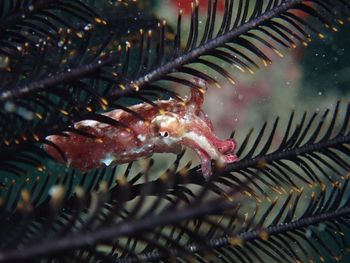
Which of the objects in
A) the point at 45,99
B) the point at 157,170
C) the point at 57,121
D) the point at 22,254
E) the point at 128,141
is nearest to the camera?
the point at 22,254

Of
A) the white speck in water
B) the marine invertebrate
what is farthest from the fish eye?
the white speck in water

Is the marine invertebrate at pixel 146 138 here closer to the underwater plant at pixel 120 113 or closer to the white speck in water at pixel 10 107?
the underwater plant at pixel 120 113

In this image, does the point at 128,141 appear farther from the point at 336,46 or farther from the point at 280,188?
the point at 336,46

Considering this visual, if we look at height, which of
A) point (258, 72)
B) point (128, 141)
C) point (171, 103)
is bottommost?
point (128, 141)

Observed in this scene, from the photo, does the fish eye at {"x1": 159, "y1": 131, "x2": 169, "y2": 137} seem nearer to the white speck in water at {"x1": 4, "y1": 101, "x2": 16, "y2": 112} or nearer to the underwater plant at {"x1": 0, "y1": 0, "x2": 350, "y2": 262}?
the underwater plant at {"x1": 0, "y1": 0, "x2": 350, "y2": 262}

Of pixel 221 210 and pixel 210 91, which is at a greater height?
pixel 210 91

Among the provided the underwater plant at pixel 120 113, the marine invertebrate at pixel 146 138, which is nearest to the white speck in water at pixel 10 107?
the underwater plant at pixel 120 113

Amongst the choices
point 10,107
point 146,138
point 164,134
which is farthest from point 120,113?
point 10,107

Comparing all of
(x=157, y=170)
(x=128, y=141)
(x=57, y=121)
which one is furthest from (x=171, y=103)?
(x=157, y=170)
